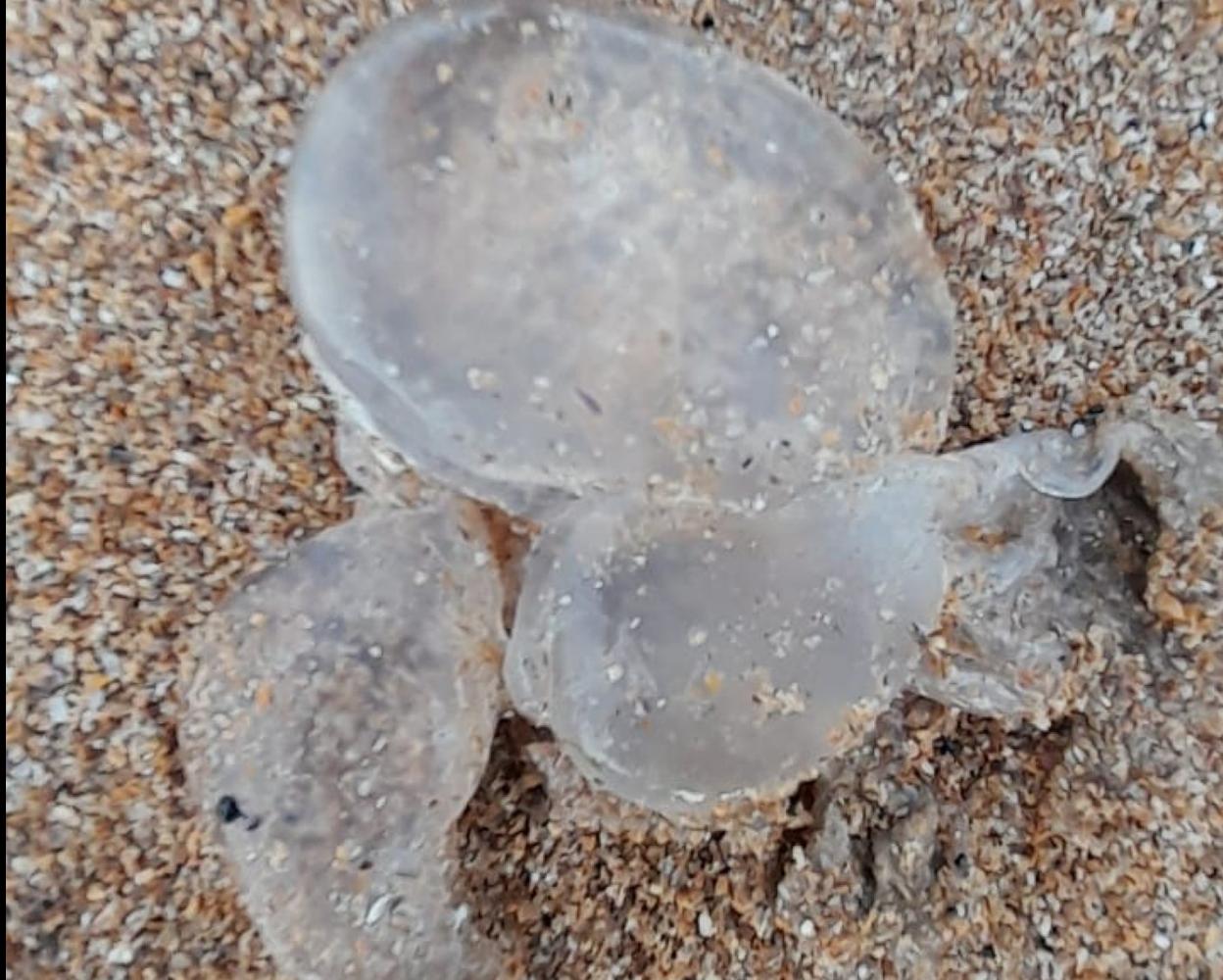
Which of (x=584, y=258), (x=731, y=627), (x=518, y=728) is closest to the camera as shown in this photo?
(x=584, y=258)

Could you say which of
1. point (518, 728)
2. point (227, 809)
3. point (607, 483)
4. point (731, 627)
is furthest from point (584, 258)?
point (227, 809)

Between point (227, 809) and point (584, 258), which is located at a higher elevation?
point (584, 258)

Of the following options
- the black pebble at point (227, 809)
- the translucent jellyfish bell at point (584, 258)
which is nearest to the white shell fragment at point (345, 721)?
the black pebble at point (227, 809)

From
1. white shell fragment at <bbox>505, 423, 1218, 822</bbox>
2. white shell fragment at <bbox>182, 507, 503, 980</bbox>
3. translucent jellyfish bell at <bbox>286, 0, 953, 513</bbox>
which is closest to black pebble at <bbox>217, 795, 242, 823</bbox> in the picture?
white shell fragment at <bbox>182, 507, 503, 980</bbox>

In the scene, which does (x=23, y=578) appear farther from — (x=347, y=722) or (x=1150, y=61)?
(x=1150, y=61)

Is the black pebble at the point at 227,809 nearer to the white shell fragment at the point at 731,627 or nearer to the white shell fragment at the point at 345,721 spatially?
the white shell fragment at the point at 345,721

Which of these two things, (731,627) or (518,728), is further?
A: (518,728)

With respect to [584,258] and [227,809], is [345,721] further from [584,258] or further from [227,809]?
[584,258]

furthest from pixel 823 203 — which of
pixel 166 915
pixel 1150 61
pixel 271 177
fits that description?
pixel 166 915
